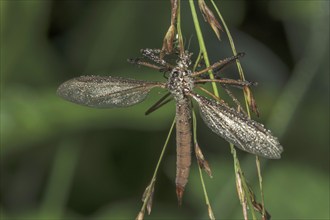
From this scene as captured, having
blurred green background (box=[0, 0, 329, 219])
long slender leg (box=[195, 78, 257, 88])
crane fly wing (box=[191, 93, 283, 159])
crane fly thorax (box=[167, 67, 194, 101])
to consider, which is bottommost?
blurred green background (box=[0, 0, 329, 219])

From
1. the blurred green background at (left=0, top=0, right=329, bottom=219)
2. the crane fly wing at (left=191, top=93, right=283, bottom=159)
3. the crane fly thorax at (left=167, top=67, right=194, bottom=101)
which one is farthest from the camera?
the blurred green background at (left=0, top=0, right=329, bottom=219)

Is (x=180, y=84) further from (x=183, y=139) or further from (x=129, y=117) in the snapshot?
(x=129, y=117)

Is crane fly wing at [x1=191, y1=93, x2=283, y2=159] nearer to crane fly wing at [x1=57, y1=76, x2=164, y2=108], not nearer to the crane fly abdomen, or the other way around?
the crane fly abdomen

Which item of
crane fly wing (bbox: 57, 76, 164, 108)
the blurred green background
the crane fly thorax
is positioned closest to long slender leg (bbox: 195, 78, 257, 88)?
the crane fly thorax

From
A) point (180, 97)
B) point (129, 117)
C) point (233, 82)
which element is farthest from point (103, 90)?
point (129, 117)

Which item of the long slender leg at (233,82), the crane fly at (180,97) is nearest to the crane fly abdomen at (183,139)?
the crane fly at (180,97)

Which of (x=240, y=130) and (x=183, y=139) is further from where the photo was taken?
(x=183, y=139)
